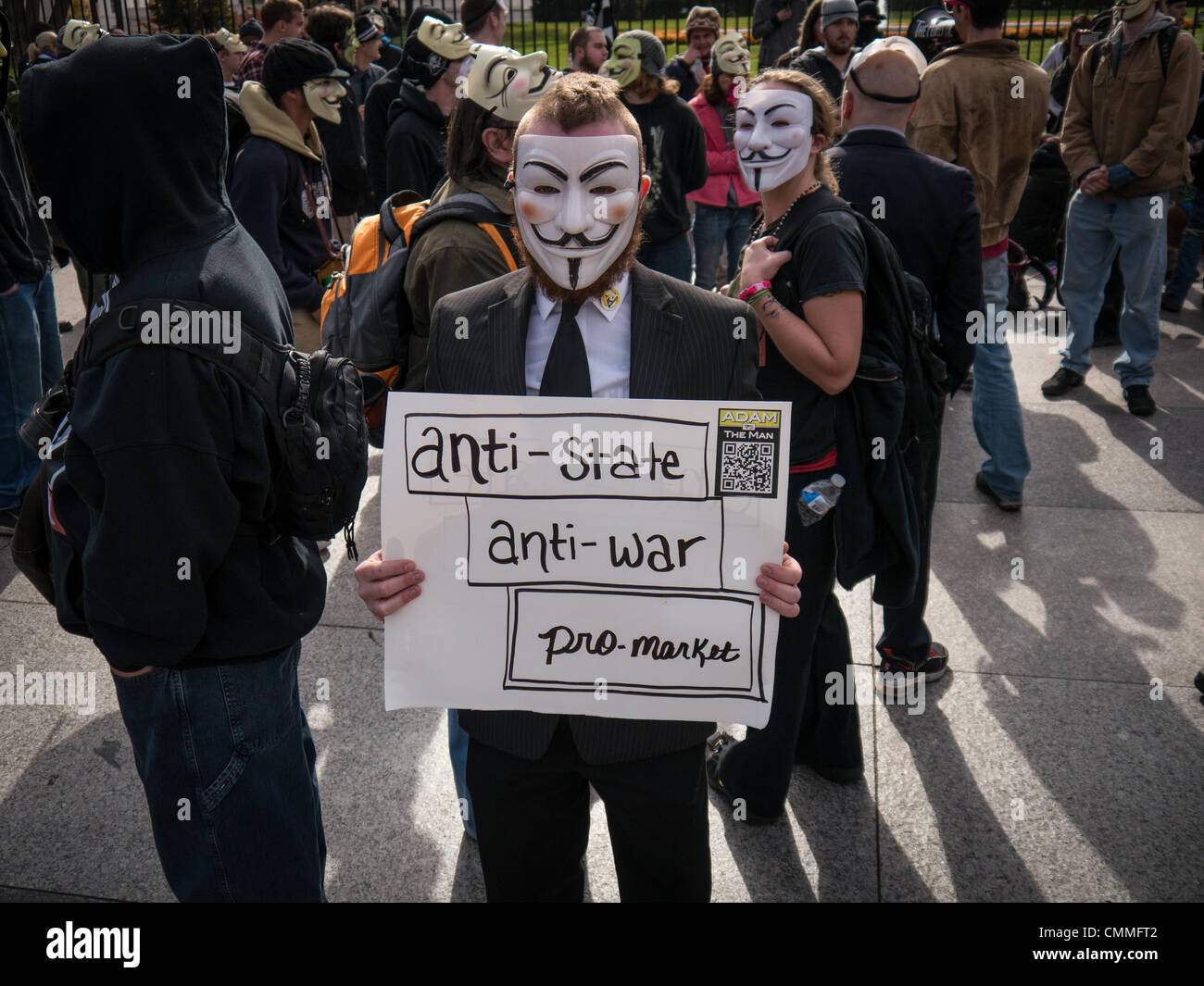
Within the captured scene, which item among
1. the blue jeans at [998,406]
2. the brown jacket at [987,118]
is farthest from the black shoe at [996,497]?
the brown jacket at [987,118]

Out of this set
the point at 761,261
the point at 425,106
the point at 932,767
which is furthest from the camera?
the point at 425,106

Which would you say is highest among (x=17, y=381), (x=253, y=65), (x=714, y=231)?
(x=253, y=65)

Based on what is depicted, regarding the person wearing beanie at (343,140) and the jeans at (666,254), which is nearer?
the person wearing beanie at (343,140)

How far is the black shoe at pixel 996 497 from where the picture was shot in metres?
4.95

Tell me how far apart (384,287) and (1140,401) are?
201 inches

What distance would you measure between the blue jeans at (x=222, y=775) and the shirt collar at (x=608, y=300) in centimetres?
90

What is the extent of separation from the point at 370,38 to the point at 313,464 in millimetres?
8204

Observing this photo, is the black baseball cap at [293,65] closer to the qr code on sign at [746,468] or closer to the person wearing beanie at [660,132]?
the person wearing beanie at [660,132]

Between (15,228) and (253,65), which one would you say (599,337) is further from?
(253,65)

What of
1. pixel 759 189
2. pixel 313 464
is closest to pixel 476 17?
pixel 759 189

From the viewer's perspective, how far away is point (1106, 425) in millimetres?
5891

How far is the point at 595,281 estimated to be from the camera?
6.32 ft

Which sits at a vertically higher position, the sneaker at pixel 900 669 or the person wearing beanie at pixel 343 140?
the person wearing beanie at pixel 343 140

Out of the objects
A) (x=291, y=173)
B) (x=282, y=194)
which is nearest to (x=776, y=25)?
(x=291, y=173)
